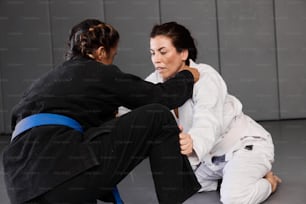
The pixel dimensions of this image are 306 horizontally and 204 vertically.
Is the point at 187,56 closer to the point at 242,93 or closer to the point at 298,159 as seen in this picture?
the point at 298,159

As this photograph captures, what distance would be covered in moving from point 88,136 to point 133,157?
0.14 metres

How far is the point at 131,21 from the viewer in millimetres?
4117

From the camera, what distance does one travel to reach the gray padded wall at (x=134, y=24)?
4117 mm

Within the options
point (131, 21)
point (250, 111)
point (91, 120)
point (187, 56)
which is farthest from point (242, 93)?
point (91, 120)

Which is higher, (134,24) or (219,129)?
(134,24)

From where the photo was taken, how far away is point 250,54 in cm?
411

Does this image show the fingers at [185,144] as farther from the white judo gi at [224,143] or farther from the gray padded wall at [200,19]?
the gray padded wall at [200,19]

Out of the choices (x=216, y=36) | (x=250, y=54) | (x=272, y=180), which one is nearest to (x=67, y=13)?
(x=216, y=36)

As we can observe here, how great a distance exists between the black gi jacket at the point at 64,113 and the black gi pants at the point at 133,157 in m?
0.03

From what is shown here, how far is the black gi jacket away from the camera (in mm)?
1323

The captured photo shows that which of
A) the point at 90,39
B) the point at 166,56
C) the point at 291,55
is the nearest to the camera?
the point at 90,39

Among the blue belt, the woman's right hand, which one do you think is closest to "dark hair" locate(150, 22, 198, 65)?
the woman's right hand

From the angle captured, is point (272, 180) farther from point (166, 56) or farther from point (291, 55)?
point (291, 55)

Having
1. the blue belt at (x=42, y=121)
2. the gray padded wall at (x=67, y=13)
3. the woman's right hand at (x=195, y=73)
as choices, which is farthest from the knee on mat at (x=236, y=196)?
the gray padded wall at (x=67, y=13)
